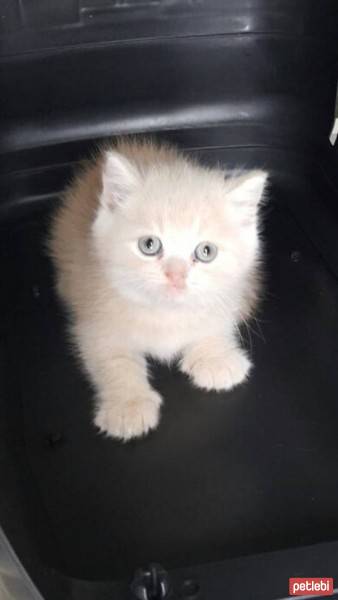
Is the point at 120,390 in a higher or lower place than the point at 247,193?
lower

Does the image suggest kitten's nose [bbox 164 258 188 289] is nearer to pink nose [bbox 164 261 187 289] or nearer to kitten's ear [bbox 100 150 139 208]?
pink nose [bbox 164 261 187 289]

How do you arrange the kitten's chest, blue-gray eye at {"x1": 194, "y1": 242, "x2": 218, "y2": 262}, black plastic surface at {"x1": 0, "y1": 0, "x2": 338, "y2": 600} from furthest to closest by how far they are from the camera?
1. the kitten's chest
2. blue-gray eye at {"x1": 194, "y1": 242, "x2": 218, "y2": 262}
3. black plastic surface at {"x1": 0, "y1": 0, "x2": 338, "y2": 600}

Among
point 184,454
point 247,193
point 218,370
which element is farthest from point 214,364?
point 247,193

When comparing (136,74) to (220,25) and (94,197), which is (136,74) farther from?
(94,197)

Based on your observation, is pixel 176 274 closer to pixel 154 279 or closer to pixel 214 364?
pixel 154 279

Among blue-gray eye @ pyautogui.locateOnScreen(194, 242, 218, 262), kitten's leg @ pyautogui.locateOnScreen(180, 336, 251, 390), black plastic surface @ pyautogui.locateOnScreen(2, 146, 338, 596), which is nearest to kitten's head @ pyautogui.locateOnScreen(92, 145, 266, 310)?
blue-gray eye @ pyautogui.locateOnScreen(194, 242, 218, 262)

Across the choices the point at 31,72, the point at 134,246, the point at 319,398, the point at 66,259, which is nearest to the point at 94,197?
the point at 66,259
